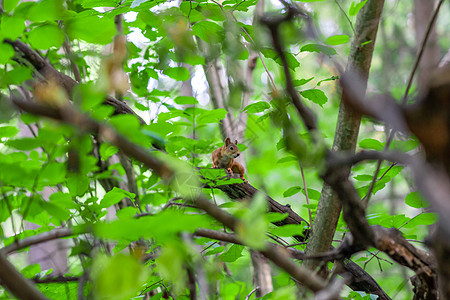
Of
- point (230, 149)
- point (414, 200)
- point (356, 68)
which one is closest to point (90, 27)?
point (356, 68)

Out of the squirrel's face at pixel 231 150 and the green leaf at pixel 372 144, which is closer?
the green leaf at pixel 372 144

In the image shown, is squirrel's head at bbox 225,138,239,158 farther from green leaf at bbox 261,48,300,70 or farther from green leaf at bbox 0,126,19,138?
green leaf at bbox 0,126,19,138

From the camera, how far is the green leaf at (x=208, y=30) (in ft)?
4.59

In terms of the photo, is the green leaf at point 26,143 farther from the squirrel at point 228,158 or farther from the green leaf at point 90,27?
the squirrel at point 228,158

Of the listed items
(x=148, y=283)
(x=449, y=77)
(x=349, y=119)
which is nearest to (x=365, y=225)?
(x=449, y=77)

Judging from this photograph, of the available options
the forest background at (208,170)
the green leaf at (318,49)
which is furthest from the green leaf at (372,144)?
the green leaf at (318,49)

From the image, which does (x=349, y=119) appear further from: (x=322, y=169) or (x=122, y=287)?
(x=122, y=287)

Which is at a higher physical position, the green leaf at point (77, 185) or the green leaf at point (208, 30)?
the green leaf at point (208, 30)

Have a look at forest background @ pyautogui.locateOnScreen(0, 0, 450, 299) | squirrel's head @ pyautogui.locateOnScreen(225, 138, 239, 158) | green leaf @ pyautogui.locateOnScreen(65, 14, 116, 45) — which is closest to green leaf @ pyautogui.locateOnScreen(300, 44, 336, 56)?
forest background @ pyautogui.locateOnScreen(0, 0, 450, 299)

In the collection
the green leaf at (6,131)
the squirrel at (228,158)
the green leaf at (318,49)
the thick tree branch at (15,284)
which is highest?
the green leaf at (318,49)

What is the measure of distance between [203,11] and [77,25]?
64 cm

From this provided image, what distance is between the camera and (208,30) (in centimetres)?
143

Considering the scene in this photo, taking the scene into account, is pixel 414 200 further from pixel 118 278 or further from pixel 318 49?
pixel 118 278

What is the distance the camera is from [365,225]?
2.70 feet
